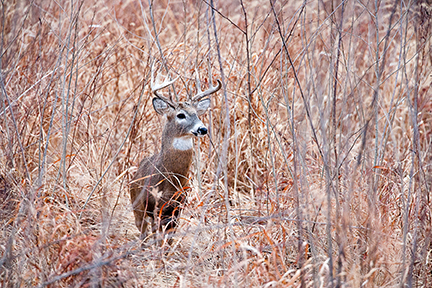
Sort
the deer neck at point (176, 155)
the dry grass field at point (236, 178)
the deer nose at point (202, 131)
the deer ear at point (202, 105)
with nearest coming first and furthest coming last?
1. the dry grass field at point (236, 178)
2. the deer nose at point (202, 131)
3. the deer neck at point (176, 155)
4. the deer ear at point (202, 105)

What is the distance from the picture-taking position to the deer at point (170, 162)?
401 centimetres

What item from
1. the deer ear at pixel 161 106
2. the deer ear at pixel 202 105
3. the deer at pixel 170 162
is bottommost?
the deer at pixel 170 162

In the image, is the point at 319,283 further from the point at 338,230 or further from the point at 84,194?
the point at 84,194

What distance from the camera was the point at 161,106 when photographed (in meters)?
4.23

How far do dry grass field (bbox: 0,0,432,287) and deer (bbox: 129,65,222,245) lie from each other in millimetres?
132

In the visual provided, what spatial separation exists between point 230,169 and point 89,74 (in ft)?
6.26

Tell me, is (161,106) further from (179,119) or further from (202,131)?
(202,131)

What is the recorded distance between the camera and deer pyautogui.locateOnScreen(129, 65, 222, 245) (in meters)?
4.01

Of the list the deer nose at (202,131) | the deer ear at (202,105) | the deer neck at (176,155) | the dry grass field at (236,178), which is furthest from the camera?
the deer ear at (202,105)

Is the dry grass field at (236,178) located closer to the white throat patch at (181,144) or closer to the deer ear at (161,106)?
the white throat patch at (181,144)

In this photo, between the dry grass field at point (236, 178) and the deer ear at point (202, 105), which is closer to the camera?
the dry grass field at point (236, 178)

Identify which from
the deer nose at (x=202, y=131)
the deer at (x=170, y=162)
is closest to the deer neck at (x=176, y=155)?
the deer at (x=170, y=162)

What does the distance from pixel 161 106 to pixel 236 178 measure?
932 millimetres

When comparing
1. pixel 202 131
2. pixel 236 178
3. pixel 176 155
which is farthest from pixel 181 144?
pixel 236 178
